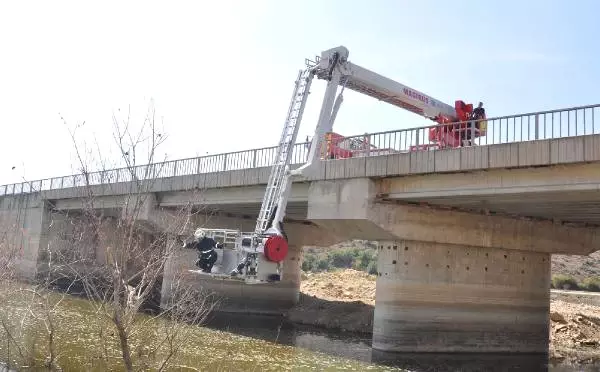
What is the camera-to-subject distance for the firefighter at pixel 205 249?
647 inches

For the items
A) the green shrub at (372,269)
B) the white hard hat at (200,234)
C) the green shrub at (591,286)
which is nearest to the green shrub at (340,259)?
the green shrub at (372,269)

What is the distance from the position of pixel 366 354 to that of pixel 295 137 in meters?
7.62

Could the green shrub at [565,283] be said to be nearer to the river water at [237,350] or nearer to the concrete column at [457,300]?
the concrete column at [457,300]

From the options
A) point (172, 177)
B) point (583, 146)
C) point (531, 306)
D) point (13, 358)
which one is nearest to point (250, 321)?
point (172, 177)

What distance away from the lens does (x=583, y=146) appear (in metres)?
14.1

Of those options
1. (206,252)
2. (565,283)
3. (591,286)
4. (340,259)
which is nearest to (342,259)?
(340,259)

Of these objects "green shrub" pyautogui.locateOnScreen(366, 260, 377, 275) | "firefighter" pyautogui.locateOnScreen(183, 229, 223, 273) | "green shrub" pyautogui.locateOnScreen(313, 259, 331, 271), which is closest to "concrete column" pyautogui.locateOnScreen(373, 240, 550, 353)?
"firefighter" pyautogui.locateOnScreen(183, 229, 223, 273)

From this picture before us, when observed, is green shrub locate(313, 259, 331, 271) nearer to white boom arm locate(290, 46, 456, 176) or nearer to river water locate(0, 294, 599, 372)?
river water locate(0, 294, 599, 372)

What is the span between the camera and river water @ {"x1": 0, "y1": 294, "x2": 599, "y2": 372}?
14344mm

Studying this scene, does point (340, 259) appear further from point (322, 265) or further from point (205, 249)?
point (205, 249)

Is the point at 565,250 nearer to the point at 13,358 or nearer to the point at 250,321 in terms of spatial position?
the point at 250,321

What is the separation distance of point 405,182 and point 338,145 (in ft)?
11.6

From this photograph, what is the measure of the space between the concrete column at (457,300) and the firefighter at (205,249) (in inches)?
239

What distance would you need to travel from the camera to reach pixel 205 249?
16.7 meters
